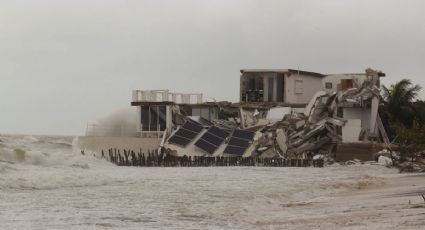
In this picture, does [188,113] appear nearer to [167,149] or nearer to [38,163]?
[167,149]

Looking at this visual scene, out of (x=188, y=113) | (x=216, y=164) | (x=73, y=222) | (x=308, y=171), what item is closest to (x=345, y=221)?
(x=73, y=222)

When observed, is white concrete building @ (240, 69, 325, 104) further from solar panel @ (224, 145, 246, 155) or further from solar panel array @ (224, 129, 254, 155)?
solar panel @ (224, 145, 246, 155)

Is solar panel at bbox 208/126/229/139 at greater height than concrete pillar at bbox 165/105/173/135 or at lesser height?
lesser

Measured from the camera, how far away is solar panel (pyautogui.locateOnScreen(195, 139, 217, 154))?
42541 mm

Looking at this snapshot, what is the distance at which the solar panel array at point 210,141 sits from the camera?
4262 centimetres

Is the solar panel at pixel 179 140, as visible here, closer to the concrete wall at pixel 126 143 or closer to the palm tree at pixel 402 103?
the concrete wall at pixel 126 143

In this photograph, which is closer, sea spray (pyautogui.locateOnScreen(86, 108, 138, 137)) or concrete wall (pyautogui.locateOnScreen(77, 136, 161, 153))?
concrete wall (pyautogui.locateOnScreen(77, 136, 161, 153))

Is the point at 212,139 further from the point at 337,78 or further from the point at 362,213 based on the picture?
the point at 362,213

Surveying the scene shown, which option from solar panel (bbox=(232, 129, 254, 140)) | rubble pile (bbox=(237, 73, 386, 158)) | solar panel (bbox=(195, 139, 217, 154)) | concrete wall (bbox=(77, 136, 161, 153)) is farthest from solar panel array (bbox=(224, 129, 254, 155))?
concrete wall (bbox=(77, 136, 161, 153))

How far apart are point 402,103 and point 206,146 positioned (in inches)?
584

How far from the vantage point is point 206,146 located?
42688 mm

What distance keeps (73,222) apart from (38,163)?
25786 millimetres

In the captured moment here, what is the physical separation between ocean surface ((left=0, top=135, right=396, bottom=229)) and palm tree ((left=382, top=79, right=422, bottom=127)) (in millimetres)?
12839

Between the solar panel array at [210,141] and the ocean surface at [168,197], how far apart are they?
6138 millimetres
